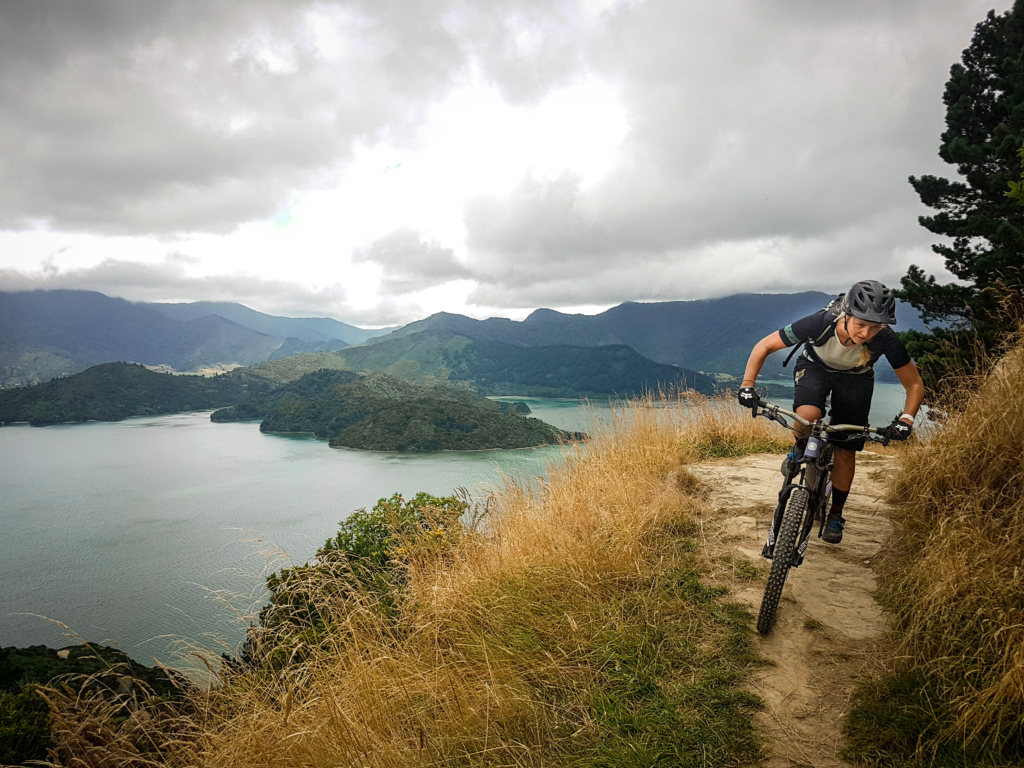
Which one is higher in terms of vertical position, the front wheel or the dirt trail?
the front wheel

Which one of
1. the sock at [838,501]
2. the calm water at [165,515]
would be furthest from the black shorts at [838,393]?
the calm water at [165,515]

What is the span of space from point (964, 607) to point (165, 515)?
224 feet

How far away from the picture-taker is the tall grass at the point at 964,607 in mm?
1938

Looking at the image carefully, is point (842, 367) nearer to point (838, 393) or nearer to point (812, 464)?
point (838, 393)

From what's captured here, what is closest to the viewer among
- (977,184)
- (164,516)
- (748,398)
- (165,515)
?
(748,398)

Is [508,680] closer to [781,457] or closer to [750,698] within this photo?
[750,698]

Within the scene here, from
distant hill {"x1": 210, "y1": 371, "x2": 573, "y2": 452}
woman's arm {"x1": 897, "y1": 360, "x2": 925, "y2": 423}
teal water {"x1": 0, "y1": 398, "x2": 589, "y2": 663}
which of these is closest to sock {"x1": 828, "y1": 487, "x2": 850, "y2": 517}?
woman's arm {"x1": 897, "y1": 360, "x2": 925, "y2": 423}

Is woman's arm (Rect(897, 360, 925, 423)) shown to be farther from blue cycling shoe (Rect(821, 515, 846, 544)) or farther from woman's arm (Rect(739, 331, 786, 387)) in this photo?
blue cycling shoe (Rect(821, 515, 846, 544))

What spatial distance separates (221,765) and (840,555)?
13.8ft

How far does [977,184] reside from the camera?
13734mm

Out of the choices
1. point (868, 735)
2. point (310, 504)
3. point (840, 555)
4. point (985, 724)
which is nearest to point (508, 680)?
point (868, 735)

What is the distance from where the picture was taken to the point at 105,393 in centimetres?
13838

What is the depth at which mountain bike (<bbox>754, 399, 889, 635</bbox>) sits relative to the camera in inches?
117

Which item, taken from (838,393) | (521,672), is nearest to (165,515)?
(521,672)
